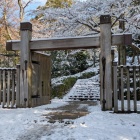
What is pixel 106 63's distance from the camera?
24.6ft

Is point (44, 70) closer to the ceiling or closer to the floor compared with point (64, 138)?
closer to the ceiling

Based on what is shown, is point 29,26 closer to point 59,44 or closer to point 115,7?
point 59,44

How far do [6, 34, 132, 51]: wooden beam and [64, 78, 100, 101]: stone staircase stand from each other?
709 centimetres

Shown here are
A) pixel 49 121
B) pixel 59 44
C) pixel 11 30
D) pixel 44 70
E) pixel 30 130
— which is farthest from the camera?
pixel 11 30

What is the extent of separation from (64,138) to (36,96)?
4.96m

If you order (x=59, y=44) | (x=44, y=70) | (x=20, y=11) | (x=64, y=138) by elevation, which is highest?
(x=20, y=11)

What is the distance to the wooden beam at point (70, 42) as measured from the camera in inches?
294

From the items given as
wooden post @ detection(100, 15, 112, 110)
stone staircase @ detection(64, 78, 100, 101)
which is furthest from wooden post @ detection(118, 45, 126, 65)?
wooden post @ detection(100, 15, 112, 110)

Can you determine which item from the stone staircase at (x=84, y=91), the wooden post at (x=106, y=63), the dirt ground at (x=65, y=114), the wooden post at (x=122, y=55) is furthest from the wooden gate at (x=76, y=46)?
the stone staircase at (x=84, y=91)

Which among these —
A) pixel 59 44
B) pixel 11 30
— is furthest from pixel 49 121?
pixel 11 30

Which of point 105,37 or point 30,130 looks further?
point 105,37

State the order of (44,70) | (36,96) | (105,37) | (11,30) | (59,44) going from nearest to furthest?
(105,37) → (59,44) → (36,96) → (44,70) → (11,30)

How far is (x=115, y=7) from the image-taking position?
1259cm

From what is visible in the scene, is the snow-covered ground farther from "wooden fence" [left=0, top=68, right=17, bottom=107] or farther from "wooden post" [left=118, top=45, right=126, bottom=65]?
"wooden post" [left=118, top=45, right=126, bottom=65]
